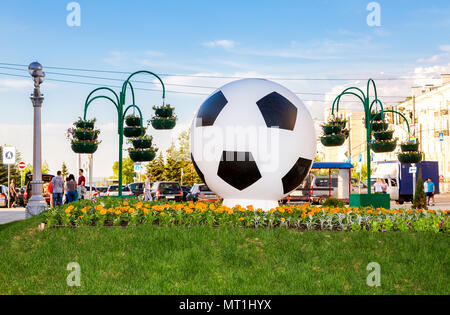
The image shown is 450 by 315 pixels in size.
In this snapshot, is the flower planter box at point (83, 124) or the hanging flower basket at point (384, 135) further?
the hanging flower basket at point (384, 135)

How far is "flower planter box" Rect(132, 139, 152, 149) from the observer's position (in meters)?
15.0

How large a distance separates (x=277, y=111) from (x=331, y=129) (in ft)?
16.9

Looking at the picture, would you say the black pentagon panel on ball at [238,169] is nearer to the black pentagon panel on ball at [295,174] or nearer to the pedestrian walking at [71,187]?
the black pentagon panel on ball at [295,174]

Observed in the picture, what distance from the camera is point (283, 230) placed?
945cm

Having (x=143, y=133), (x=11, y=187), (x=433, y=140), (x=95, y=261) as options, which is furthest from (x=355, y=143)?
(x=95, y=261)

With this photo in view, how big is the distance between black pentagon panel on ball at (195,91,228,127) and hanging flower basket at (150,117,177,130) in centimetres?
255

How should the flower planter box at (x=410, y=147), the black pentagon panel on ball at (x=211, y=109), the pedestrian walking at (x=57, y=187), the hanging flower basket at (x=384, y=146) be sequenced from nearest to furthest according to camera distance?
the black pentagon panel on ball at (x=211, y=109)
the hanging flower basket at (x=384, y=146)
the flower planter box at (x=410, y=147)
the pedestrian walking at (x=57, y=187)

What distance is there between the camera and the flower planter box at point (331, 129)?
15711 millimetres

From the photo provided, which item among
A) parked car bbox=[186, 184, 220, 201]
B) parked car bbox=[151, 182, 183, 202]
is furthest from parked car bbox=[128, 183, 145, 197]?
parked car bbox=[186, 184, 220, 201]

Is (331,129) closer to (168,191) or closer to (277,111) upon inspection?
(277,111)

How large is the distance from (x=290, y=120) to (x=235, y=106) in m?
1.29

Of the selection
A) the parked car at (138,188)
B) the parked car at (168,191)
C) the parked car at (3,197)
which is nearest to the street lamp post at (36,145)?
the parked car at (168,191)

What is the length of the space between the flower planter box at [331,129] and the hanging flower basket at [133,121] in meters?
5.91

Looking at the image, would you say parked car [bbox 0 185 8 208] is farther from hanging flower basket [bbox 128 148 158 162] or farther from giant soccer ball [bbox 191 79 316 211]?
giant soccer ball [bbox 191 79 316 211]
